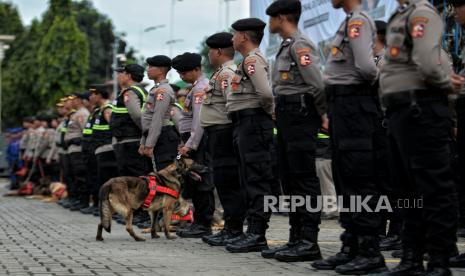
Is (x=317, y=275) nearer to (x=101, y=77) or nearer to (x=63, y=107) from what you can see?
(x=63, y=107)

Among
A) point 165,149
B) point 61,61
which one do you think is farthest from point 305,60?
point 61,61

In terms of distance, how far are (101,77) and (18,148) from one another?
52.3 metres

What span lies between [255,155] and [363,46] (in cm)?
209

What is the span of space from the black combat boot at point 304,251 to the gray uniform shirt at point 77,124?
32.2 ft

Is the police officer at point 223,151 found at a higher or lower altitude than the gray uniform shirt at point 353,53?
lower

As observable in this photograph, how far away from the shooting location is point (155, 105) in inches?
454

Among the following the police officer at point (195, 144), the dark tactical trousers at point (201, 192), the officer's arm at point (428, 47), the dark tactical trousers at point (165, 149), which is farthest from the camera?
the dark tactical trousers at point (165, 149)

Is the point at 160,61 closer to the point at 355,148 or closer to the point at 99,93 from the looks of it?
the point at 99,93

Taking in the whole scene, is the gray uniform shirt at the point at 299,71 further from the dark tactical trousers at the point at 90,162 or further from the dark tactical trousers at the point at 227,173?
the dark tactical trousers at the point at 90,162

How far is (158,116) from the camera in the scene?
11422 millimetres

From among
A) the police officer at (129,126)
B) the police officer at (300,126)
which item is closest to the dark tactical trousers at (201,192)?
the police officer at (129,126)

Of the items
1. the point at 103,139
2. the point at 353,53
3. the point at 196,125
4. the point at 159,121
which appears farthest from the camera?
the point at 103,139

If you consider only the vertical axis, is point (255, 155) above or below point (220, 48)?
below

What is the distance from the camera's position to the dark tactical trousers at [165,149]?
1170 cm
